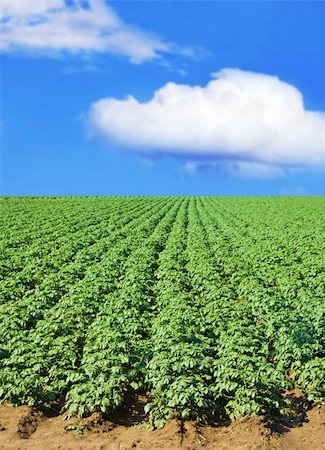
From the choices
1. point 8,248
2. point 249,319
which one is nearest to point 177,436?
point 249,319

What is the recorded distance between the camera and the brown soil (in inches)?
340

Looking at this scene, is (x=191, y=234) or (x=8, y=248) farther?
(x=191, y=234)

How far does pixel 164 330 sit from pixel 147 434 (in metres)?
3.35

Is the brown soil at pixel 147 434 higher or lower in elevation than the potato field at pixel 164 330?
lower

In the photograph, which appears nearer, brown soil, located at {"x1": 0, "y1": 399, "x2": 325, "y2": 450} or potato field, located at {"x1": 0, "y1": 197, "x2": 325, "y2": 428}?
brown soil, located at {"x1": 0, "y1": 399, "x2": 325, "y2": 450}

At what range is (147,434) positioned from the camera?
902cm

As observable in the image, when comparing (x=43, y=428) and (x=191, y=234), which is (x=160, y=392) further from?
(x=191, y=234)

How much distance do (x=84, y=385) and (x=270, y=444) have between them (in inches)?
138

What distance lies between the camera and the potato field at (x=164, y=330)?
9.70 m

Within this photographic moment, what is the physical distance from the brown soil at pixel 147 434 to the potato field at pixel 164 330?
0.24 m

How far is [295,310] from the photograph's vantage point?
1459 centimetres

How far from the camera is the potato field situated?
31.8 ft

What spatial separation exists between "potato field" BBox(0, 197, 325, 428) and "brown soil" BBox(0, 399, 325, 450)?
0.24 m

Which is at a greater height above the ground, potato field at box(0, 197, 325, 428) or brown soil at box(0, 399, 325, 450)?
potato field at box(0, 197, 325, 428)
